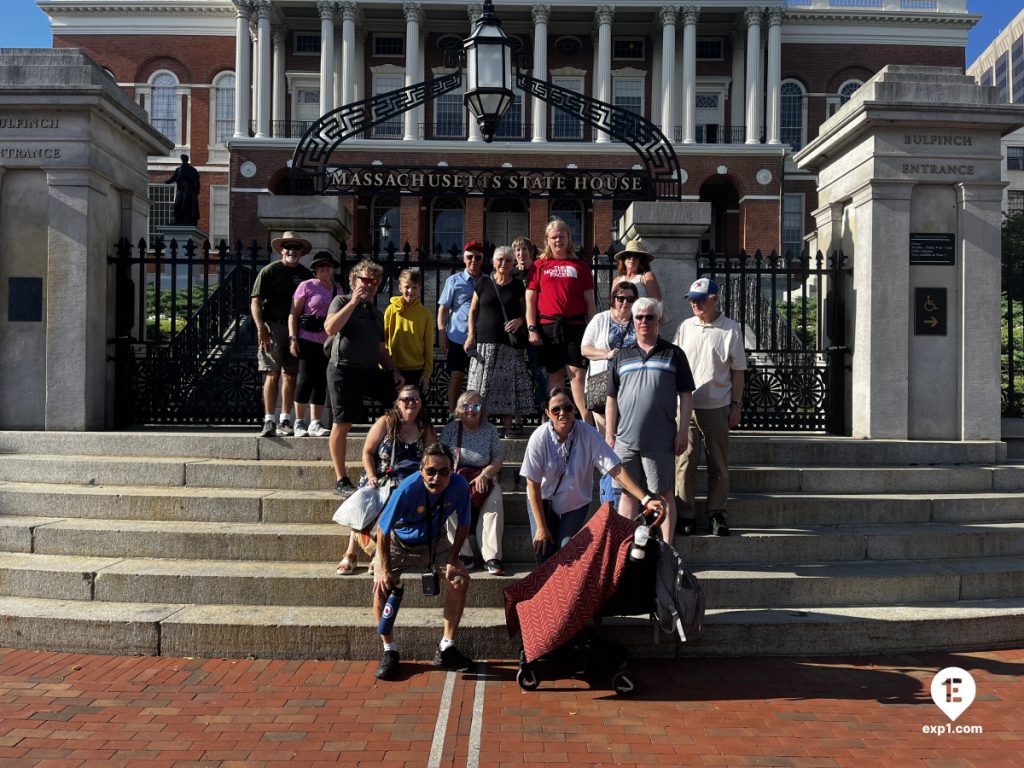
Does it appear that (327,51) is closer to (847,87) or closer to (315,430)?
(847,87)

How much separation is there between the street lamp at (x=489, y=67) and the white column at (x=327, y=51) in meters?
37.9

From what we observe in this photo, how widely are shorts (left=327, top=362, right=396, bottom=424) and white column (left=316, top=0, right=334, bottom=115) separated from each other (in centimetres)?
3968

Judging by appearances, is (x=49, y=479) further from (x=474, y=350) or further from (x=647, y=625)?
(x=647, y=625)

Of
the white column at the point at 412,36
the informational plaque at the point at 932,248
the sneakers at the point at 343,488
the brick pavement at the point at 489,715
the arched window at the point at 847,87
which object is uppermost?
the white column at the point at 412,36

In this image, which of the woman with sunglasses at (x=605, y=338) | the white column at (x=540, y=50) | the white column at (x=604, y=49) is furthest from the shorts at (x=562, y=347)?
the white column at (x=604, y=49)

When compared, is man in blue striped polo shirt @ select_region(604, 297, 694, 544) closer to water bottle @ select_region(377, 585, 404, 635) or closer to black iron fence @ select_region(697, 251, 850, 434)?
water bottle @ select_region(377, 585, 404, 635)

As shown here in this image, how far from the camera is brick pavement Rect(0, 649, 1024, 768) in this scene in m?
4.21

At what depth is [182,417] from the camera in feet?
30.0

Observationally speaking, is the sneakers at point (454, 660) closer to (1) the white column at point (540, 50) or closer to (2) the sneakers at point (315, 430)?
(2) the sneakers at point (315, 430)

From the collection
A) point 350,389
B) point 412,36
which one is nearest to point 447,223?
point 412,36

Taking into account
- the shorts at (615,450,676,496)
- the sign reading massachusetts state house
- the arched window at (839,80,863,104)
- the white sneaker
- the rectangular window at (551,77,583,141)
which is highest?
the arched window at (839,80,863,104)

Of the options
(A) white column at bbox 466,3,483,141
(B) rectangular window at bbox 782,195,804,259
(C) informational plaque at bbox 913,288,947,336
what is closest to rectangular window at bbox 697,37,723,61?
(B) rectangular window at bbox 782,195,804,259

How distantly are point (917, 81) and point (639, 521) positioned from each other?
568 cm

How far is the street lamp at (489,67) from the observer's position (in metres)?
7.98
